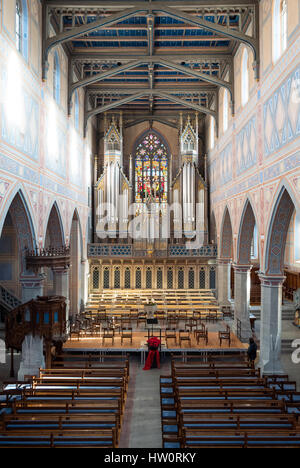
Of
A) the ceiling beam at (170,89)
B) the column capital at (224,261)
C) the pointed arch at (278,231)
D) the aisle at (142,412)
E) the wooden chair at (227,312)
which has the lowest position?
the aisle at (142,412)

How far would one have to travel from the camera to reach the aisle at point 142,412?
10.9 m

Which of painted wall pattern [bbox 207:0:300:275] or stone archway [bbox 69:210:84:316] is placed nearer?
painted wall pattern [bbox 207:0:300:275]

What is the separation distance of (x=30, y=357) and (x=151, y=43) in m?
16.2

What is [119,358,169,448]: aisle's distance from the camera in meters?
10.9

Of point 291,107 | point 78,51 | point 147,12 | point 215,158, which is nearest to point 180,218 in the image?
point 215,158


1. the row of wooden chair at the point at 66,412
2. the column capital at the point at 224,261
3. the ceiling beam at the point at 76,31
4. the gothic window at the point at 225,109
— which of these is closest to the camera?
the row of wooden chair at the point at 66,412

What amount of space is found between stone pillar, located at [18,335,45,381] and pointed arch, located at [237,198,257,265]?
1088 cm

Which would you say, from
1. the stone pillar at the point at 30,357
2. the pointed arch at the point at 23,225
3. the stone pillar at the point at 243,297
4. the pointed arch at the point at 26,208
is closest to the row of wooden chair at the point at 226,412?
the stone pillar at the point at 30,357

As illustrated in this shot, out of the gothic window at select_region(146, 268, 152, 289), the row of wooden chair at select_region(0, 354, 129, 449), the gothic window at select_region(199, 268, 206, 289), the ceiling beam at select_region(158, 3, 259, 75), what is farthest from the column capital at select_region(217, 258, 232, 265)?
the row of wooden chair at select_region(0, 354, 129, 449)

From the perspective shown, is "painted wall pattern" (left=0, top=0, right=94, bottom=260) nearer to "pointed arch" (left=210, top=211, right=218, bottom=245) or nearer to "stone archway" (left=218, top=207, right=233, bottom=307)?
"stone archway" (left=218, top=207, right=233, bottom=307)

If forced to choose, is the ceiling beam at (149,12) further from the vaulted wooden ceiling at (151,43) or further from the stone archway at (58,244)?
the stone archway at (58,244)

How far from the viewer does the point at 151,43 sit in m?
20.4

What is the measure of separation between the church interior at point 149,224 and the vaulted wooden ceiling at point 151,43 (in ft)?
0.34

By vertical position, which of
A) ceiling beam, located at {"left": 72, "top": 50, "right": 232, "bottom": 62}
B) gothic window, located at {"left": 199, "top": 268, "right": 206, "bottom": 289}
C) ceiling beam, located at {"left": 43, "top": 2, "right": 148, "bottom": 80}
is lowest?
gothic window, located at {"left": 199, "top": 268, "right": 206, "bottom": 289}
